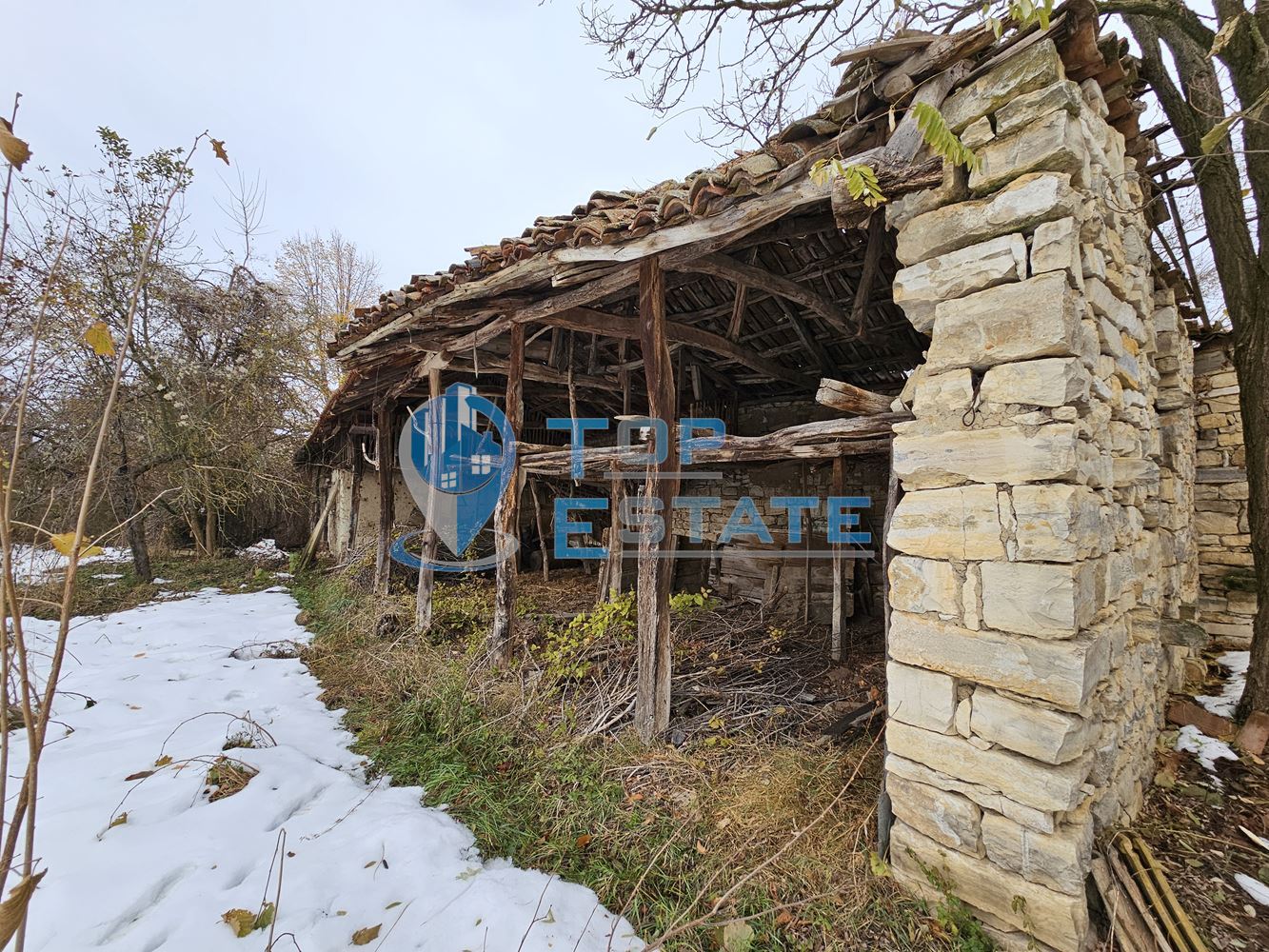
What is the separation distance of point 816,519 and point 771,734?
3.59 metres

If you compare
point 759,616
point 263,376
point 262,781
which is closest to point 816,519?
point 759,616

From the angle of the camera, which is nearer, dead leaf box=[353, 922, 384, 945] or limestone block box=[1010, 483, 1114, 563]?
limestone block box=[1010, 483, 1114, 563]

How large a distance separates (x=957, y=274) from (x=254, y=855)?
401 cm

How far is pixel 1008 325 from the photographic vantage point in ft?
6.37

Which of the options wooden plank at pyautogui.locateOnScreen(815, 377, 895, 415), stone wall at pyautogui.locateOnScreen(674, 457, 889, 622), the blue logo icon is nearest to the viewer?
wooden plank at pyautogui.locateOnScreen(815, 377, 895, 415)

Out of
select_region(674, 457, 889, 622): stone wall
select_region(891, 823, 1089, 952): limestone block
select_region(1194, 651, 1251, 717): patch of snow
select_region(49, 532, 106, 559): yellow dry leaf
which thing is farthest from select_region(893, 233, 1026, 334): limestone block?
select_region(674, 457, 889, 622): stone wall

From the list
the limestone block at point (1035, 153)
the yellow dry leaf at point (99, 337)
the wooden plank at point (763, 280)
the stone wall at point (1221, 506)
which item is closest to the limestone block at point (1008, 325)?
the limestone block at point (1035, 153)

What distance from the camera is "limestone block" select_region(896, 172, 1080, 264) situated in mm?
1887

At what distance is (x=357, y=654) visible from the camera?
17.0ft

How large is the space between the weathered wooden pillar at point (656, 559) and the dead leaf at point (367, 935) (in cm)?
165

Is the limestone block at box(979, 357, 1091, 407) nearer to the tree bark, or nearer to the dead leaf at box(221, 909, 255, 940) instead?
the tree bark

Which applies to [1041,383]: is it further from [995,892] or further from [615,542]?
[615,542]

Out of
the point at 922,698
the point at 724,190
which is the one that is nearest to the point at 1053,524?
the point at 922,698

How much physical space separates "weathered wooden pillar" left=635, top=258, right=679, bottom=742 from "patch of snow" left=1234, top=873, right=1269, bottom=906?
2.57 metres
